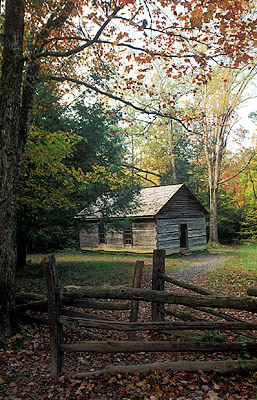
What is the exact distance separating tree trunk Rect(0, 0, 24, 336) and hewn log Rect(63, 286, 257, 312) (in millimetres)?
1762

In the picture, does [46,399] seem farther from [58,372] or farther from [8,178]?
[8,178]

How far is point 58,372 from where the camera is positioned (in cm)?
459

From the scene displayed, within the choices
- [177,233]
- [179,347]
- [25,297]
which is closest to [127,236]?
[177,233]

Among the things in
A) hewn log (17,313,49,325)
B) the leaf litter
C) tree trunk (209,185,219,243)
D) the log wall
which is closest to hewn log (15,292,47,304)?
hewn log (17,313,49,325)

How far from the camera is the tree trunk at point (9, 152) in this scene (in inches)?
230

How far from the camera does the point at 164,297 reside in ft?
15.1

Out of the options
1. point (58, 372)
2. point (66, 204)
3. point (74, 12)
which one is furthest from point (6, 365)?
point (74, 12)

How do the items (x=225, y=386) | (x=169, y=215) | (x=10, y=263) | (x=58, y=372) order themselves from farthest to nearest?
1. (x=169, y=215)
2. (x=10, y=263)
3. (x=58, y=372)
4. (x=225, y=386)

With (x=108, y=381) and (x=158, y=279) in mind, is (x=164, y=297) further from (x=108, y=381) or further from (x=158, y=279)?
(x=158, y=279)

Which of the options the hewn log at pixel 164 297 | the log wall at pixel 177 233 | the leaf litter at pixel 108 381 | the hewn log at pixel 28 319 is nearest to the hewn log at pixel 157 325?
the hewn log at pixel 164 297

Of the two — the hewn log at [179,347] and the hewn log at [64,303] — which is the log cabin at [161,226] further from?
the hewn log at [179,347]

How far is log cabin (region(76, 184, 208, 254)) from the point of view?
2139 cm

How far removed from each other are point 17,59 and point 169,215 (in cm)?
1729

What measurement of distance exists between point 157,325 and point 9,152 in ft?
13.7
